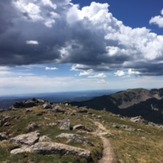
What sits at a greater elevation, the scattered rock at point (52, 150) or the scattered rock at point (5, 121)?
the scattered rock at point (52, 150)

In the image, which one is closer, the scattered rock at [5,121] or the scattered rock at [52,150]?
the scattered rock at [52,150]

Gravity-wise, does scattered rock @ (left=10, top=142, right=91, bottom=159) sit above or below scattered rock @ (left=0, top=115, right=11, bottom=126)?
above

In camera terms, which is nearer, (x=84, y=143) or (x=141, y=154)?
Result: (x=84, y=143)

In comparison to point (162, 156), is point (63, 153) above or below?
above

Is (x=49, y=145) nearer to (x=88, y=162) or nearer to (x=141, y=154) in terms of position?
(x=88, y=162)

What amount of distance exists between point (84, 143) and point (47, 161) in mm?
18399

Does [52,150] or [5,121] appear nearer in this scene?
[52,150]

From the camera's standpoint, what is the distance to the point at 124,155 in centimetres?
6103

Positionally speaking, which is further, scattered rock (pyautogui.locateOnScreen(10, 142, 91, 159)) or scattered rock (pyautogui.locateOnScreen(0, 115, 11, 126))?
scattered rock (pyautogui.locateOnScreen(0, 115, 11, 126))

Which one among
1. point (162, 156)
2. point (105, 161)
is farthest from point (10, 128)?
point (105, 161)

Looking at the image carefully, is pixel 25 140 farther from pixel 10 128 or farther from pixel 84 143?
pixel 10 128

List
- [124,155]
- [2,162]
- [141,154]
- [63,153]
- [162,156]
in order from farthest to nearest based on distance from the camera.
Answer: [162,156]
[141,154]
[124,155]
[63,153]
[2,162]

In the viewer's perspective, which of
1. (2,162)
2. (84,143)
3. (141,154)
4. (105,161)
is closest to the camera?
(2,162)

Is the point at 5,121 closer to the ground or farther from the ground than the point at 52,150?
closer to the ground
